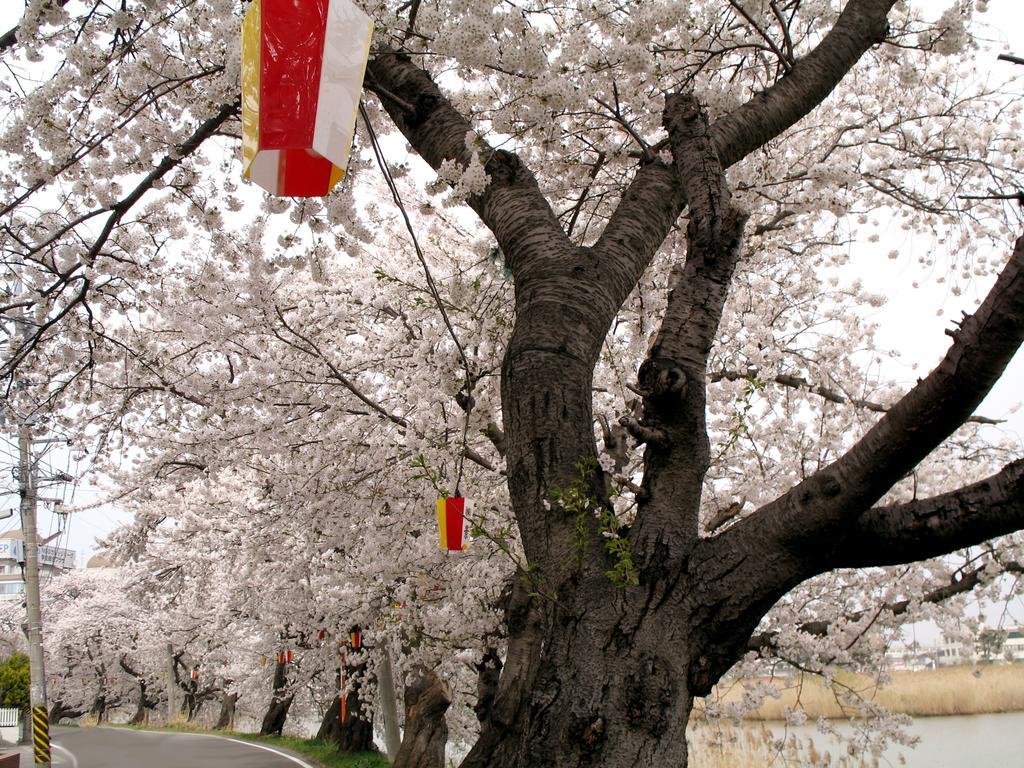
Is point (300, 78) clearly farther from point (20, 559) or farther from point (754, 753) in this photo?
point (20, 559)

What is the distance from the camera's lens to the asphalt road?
14.4 meters

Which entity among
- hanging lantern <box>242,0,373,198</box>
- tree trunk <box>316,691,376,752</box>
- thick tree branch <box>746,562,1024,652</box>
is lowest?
tree trunk <box>316,691,376,752</box>

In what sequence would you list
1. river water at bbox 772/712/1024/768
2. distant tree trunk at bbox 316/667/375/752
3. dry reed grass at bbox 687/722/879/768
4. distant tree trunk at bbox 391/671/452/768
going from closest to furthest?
distant tree trunk at bbox 391/671/452/768 < dry reed grass at bbox 687/722/879/768 < river water at bbox 772/712/1024/768 < distant tree trunk at bbox 316/667/375/752

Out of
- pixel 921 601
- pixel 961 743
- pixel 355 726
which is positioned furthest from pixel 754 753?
pixel 355 726

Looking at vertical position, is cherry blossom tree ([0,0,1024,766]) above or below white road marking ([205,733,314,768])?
above

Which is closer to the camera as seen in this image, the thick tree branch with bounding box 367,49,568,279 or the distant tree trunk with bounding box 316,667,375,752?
the thick tree branch with bounding box 367,49,568,279

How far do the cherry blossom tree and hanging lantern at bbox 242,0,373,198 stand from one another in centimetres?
62

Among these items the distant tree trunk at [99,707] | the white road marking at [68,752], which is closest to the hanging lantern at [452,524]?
the white road marking at [68,752]

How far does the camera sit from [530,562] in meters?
2.96

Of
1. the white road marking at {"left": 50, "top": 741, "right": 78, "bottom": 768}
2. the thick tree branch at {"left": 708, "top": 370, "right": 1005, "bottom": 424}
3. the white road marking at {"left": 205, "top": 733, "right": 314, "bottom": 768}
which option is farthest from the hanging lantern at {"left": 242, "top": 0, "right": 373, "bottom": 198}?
the white road marking at {"left": 50, "top": 741, "right": 78, "bottom": 768}

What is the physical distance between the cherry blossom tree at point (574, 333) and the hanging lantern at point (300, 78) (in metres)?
0.62

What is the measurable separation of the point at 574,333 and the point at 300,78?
52.8 inches

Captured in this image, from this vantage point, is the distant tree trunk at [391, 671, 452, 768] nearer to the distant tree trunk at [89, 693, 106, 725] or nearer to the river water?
the river water

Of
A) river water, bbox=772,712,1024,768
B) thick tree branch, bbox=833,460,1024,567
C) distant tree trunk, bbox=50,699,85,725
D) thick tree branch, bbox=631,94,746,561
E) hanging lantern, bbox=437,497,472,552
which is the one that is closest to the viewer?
thick tree branch, bbox=833,460,1024,567
